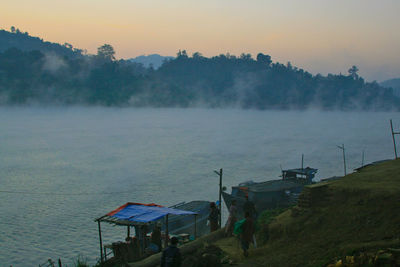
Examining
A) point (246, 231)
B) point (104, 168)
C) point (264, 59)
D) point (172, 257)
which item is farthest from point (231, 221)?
point (264, 59)

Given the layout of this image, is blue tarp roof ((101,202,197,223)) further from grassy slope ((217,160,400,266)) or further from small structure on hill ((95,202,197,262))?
grassy slope ((217,160,400,266))

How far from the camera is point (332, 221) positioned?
9289 millimetres

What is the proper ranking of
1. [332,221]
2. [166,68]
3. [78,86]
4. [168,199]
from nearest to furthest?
[332,221]
[168,199]
[78,86]
[166,68]

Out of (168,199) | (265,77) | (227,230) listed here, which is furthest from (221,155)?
(265,77)

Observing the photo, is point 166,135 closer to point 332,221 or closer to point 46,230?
point 46,230

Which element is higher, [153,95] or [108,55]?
[108,55]

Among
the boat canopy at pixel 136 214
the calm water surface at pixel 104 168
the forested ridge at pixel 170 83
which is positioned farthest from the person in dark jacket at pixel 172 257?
the forested ridge at pixel 170 83

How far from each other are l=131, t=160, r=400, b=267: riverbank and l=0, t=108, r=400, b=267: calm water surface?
11.0 meters

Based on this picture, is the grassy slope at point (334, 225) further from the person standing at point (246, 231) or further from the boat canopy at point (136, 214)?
the boat canopy at point (136, 214)

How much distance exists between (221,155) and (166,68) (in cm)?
10313

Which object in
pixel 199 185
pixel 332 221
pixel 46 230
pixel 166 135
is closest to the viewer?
pixel 332 221

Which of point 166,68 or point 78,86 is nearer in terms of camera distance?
point 78,86

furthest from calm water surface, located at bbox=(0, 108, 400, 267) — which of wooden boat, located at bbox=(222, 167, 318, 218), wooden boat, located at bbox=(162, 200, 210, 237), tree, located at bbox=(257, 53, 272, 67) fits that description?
tree, located at bbox=(257, 53, 272, 67)

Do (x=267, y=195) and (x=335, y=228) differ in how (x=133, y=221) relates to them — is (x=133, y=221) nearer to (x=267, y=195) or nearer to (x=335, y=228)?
(x=335, y=228)
